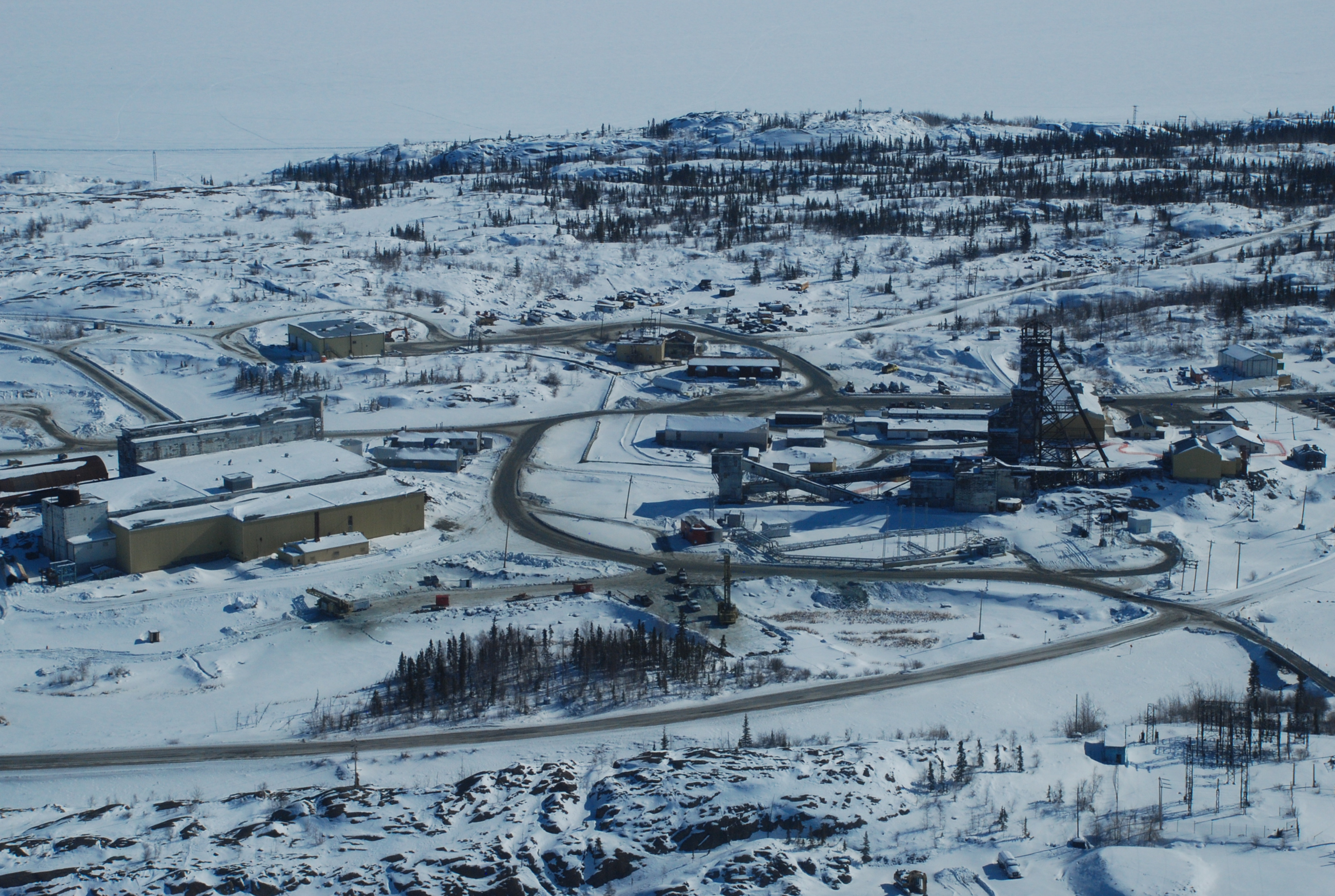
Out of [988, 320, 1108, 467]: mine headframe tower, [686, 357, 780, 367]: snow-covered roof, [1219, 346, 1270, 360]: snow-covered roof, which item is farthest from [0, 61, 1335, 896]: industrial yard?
[686, 357, 780, 367]: snow-covered roof

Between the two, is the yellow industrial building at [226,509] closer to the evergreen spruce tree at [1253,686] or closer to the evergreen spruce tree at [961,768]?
the evergreen spruce tree at [961,768]

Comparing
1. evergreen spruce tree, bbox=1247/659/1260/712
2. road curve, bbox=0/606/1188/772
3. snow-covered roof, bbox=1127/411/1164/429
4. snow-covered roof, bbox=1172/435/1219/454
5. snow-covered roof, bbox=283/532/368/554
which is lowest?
road curve, bbox=0/606/1188/772

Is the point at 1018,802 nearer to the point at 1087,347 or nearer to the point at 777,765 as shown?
the point at 777,765

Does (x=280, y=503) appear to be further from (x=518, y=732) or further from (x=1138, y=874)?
(x=1138, y=874)

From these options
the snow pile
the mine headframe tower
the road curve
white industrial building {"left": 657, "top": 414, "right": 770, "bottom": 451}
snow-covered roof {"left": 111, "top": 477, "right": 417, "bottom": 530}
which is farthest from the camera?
white industrial building {"left": 657, "top": 414, "right": 770, "bottom": 451}

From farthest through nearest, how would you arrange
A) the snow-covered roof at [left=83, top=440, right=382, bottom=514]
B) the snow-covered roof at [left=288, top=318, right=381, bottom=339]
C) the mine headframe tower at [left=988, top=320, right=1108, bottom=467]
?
the snow-covered roof at [left=288, top=318, right=381, bottom=339], the mine headframe tower at [left=988, top=320, right=1108, bottom=467], the snow-covered roof at [left=83, top=440, right=382, bottom=514]

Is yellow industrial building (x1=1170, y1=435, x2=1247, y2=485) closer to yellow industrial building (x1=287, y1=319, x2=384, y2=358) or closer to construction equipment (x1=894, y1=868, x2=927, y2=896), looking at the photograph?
construction equipment (x1=894, y1=868, x2=927, y2=896)

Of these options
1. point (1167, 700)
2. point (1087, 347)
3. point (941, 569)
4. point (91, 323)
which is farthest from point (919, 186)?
point (1167, 700)

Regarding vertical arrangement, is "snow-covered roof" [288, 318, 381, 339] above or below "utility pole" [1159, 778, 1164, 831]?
above
